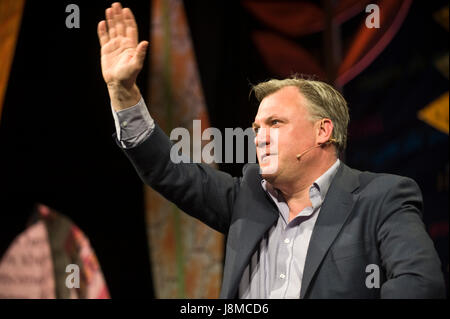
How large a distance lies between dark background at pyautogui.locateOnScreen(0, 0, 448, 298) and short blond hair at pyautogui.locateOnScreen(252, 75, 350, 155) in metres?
0.78

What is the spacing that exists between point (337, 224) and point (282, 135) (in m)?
0.26

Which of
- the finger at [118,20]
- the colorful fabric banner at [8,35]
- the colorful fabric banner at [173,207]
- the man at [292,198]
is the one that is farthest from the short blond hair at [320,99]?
the colorful fabric banner at [8,35]

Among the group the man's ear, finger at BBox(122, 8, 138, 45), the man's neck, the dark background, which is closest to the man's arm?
finger at BBox(122, 8, 138, 45)

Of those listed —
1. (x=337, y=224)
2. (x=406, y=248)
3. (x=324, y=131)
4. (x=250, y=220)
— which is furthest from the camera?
(x=324, y=131)

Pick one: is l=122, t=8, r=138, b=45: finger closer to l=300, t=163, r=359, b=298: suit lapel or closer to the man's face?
the man's face

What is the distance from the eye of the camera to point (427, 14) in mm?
Answer: 2424

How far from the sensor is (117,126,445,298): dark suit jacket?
1065 millimetres

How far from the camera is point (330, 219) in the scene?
1.23 meters

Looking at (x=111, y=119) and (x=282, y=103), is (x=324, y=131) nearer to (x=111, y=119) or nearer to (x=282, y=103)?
(x=282, y=103)

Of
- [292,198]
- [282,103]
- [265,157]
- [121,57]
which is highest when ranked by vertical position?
[121,57]

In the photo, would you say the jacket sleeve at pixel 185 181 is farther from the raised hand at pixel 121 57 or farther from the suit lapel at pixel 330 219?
the suit lapel at pixel 330 219

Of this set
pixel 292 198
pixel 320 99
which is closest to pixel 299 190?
pixel 292 198

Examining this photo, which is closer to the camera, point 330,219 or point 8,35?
point 330,219

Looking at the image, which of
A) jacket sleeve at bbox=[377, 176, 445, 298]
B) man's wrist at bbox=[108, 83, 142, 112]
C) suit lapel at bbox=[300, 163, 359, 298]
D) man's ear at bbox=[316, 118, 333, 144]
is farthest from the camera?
man's ear at bbox=[316, 118, 333, 144]
